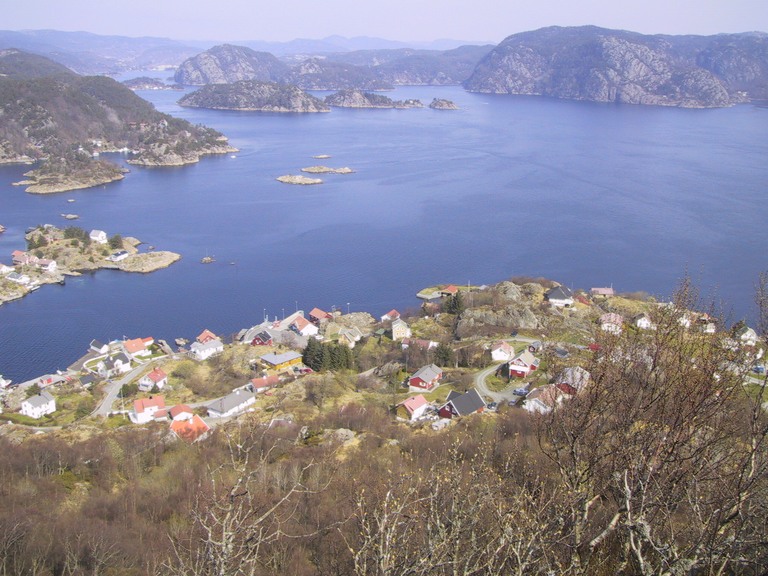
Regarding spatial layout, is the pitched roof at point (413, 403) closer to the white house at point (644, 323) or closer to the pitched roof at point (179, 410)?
the white house at point (644, 323)

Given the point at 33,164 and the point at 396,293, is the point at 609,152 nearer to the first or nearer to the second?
the point at 396,293

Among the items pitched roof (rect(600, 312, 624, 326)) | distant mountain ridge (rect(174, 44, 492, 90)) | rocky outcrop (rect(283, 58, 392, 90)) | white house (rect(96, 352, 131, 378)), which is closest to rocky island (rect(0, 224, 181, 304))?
white house (rect(96, 352, 131, 378))

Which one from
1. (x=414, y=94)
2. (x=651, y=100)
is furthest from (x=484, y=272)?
(x=414, y=94)

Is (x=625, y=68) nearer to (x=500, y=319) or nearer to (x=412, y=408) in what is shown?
(x=500, y=319)

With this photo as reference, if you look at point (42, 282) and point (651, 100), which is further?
point (651, 100)

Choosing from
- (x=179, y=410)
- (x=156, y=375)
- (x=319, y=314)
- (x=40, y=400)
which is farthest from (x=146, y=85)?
(x=179, y=410)

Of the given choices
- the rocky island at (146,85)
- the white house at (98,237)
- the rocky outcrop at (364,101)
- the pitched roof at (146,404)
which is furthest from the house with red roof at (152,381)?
the rocky island at (146,85)
